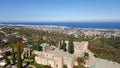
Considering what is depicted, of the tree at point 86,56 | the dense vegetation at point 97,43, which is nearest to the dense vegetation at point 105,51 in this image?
the dense vegetation at point 97,43

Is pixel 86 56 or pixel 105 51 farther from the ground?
pixel 86 56

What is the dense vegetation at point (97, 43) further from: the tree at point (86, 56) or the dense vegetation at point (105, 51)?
the tree at point (86, 56)

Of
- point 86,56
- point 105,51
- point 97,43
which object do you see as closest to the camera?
point 86,56

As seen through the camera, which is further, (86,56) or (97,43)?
(97,43)

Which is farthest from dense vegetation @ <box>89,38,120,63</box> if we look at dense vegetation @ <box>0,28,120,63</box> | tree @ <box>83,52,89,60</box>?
tree @ <box>83,52,89,60</box>

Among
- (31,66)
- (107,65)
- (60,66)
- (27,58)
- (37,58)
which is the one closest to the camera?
(107,65)

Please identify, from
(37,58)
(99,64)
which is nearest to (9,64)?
(37,58)

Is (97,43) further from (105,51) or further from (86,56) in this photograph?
(86,56)

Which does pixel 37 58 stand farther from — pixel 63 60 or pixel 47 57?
pixel 63 60

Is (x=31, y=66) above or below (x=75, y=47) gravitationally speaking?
below

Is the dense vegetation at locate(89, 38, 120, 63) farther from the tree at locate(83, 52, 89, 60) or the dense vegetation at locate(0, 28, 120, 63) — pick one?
the tree at locate(83, 52, 89, 60)

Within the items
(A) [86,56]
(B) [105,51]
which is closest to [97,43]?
(B) [105,51]
